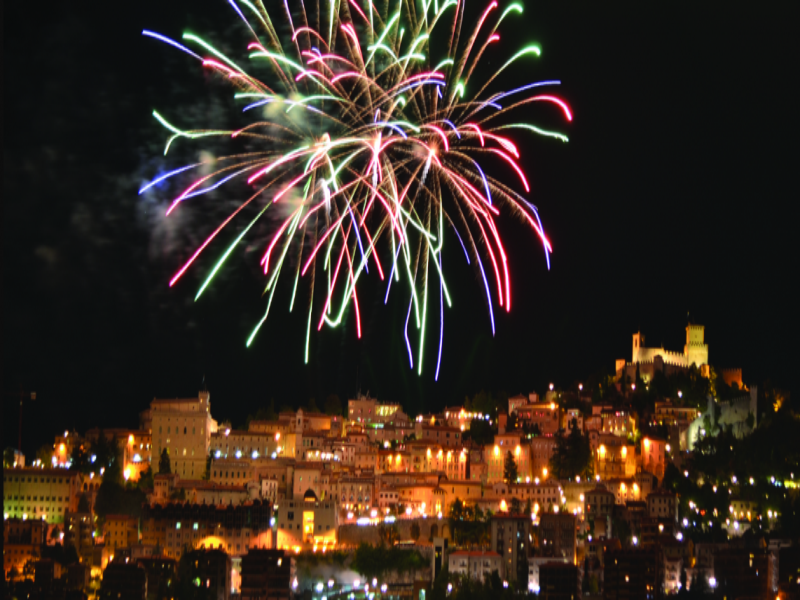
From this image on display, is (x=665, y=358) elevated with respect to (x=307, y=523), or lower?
elevated

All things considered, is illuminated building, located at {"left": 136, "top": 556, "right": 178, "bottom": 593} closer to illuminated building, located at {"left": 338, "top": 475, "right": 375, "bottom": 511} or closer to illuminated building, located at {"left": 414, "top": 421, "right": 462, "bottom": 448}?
illuminated building, located at {"left": 338, "top": 475, "right": 375, "bottom": 511}

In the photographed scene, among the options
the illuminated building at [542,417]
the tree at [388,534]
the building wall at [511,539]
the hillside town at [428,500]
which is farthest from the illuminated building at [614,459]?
the tree at [388,534]

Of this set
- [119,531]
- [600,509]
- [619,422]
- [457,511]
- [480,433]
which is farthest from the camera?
[480,433]

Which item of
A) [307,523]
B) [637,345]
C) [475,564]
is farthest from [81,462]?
[637,345]

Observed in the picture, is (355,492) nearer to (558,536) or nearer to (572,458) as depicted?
(558,536)

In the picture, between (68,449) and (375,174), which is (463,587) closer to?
(375,174)

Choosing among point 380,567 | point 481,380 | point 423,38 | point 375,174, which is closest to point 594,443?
point 481,380

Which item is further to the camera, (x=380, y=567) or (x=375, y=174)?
(x=380, y=567)
